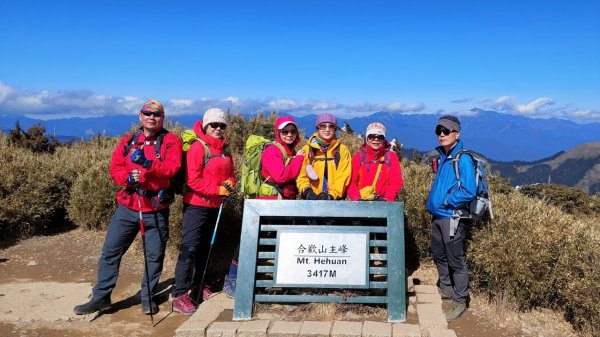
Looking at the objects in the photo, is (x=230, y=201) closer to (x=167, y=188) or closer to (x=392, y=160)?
(x=167, y=188)

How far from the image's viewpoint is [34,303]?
5.16 meters

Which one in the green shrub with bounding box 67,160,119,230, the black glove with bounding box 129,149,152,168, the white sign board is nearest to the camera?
the black glove with bounding box 129,149,152,168

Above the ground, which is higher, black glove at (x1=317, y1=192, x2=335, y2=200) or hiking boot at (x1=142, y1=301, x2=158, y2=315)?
black glove at (x1=317, y1=192, x2=335, y2=200)

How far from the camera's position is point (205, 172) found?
182 inches

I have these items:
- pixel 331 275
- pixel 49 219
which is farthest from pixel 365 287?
pixel 49 219

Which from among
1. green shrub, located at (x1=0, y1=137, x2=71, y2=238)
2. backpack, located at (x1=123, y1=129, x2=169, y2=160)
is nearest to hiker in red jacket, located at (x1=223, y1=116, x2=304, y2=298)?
backpack, located at (x1=123, y1=129, x2=169, y2=160)

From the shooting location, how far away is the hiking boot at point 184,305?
15.7 ft

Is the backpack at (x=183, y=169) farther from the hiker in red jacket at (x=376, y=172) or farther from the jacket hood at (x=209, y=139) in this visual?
the hiker in red jacket at (x=376, y=172)

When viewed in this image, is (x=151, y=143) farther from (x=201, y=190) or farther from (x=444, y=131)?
(x=444, y=131)

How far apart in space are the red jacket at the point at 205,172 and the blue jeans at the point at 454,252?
7.59 ft

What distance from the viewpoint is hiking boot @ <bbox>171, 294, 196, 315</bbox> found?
479 cm

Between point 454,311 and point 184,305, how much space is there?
114 inches

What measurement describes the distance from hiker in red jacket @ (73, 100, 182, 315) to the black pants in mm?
211

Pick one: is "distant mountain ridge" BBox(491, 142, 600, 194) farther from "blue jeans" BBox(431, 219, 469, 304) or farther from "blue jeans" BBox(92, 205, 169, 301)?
"blue jeans" BBox(92, 205, 169, 301)
